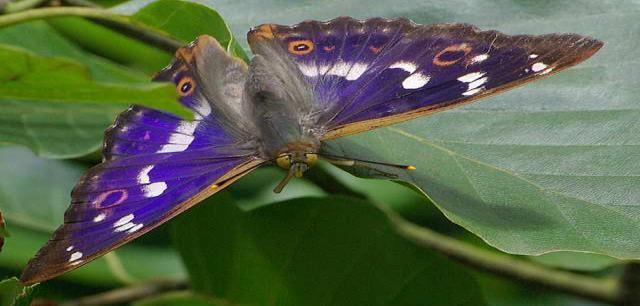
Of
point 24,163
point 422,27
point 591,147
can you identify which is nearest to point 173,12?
point 422,27

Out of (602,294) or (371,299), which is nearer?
(371,299)

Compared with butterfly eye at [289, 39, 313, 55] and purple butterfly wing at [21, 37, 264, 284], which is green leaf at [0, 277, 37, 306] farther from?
butterfly eye at [289, 39, 313, 55]

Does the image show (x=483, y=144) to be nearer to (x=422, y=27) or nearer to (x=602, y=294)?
(x=422, y=27)

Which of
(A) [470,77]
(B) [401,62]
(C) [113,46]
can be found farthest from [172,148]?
(C) [113,46]

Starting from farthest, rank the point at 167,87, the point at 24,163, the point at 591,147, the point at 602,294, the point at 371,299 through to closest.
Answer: the point at 24,163, the point at 602,294, the point at 371,299, the point at 591,147, the point at 167,87

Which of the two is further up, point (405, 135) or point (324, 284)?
point (405, 135)

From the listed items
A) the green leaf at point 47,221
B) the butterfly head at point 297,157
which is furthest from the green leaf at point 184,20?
the green leaf at point 47,221
